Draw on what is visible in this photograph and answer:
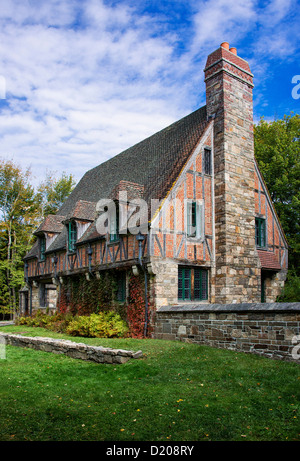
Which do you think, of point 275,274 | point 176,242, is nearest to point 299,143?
point 275,274

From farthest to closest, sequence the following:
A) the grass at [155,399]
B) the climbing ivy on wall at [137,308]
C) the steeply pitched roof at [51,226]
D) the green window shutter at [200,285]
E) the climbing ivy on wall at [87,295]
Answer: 1. the steeply pitched roof at [51,226]
2. the climbing ivy on wall at [87,295]
3. the green window shutter at [200,285]
4. the climbing ivy on wall at [137,308]
5. the grass at [155,399]

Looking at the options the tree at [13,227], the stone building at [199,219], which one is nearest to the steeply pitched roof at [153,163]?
the stone building at [199,219]

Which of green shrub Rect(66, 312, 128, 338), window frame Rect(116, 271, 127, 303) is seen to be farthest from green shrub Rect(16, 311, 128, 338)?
window frame Rect(116, 271, 127, 303)

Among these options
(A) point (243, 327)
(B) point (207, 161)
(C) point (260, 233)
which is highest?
(B) point (207, 161)

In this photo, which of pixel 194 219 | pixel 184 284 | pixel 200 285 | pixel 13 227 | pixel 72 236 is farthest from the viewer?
pixel 13 227

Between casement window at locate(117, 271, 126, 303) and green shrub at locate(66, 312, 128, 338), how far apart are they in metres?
1.18

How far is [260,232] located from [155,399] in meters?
12.2

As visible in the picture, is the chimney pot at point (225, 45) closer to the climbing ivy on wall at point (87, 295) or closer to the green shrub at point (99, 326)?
the climbing ivy on wall at point (87, 295)

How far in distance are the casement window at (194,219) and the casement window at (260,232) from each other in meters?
3.53

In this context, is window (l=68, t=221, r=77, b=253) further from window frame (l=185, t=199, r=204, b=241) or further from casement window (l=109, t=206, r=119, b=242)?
window frame (l=185, t=199, r=204, b=241)

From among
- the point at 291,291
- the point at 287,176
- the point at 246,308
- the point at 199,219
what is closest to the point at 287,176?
the point at 287,176

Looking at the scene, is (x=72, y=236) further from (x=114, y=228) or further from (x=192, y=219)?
(x=192, y=219)

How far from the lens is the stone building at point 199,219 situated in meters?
13.8

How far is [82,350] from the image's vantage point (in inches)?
381
